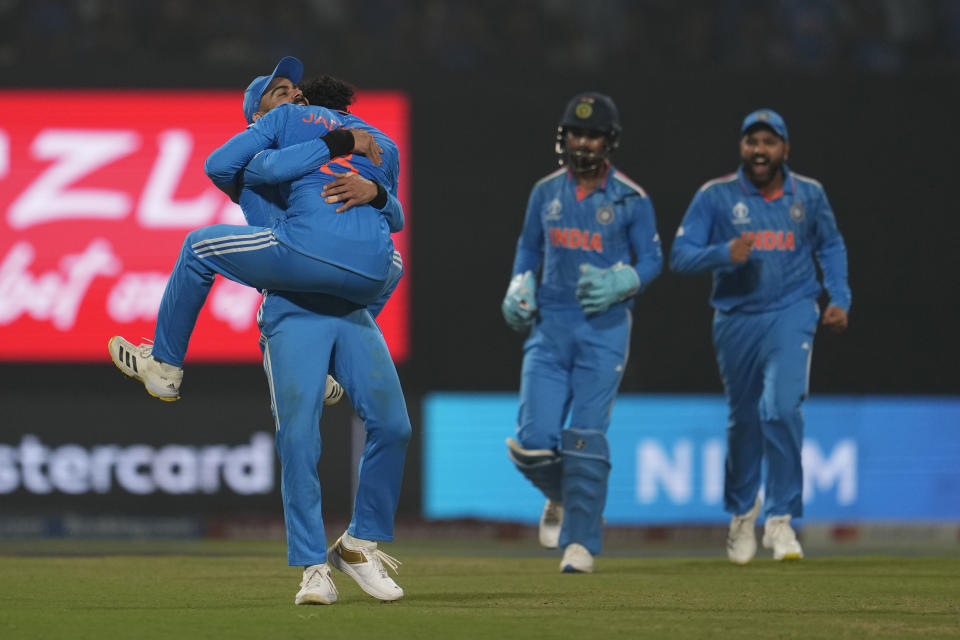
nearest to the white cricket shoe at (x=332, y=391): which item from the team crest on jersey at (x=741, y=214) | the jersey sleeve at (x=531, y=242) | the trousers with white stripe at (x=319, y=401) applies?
the trousers with white stripe at (x=319, y=401)

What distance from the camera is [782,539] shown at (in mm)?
7559

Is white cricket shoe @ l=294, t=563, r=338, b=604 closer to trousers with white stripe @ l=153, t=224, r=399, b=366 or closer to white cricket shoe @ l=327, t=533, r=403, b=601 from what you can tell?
white cricket shoe @ l=327, t=533, r=403, b=601

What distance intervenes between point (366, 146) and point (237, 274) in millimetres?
635

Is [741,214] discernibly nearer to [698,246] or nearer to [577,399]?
[698,246]

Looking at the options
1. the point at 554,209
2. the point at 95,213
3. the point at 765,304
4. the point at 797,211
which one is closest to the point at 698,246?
the point at 765,304

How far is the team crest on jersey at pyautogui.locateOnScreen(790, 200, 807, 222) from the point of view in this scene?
7.84m

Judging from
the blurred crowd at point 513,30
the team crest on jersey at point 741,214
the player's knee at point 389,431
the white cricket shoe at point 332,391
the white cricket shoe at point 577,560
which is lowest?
the white cricket shoe at point 577,560

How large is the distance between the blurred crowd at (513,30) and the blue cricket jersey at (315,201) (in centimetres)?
638

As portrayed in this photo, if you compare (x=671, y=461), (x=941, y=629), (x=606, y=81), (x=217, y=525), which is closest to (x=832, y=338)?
(x=671, y=461)

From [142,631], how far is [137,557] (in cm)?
353

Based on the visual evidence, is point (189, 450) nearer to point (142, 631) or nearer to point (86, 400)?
point (86, 400)

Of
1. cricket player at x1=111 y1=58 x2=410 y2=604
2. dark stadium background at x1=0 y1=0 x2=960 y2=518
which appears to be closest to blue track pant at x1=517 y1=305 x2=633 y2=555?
cricket player at x1=111 y1=58 x2=410 y2=604

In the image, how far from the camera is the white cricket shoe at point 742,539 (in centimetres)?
759

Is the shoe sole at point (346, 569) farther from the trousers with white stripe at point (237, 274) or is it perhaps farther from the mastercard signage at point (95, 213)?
the mastercard signage at point (95, 213)
